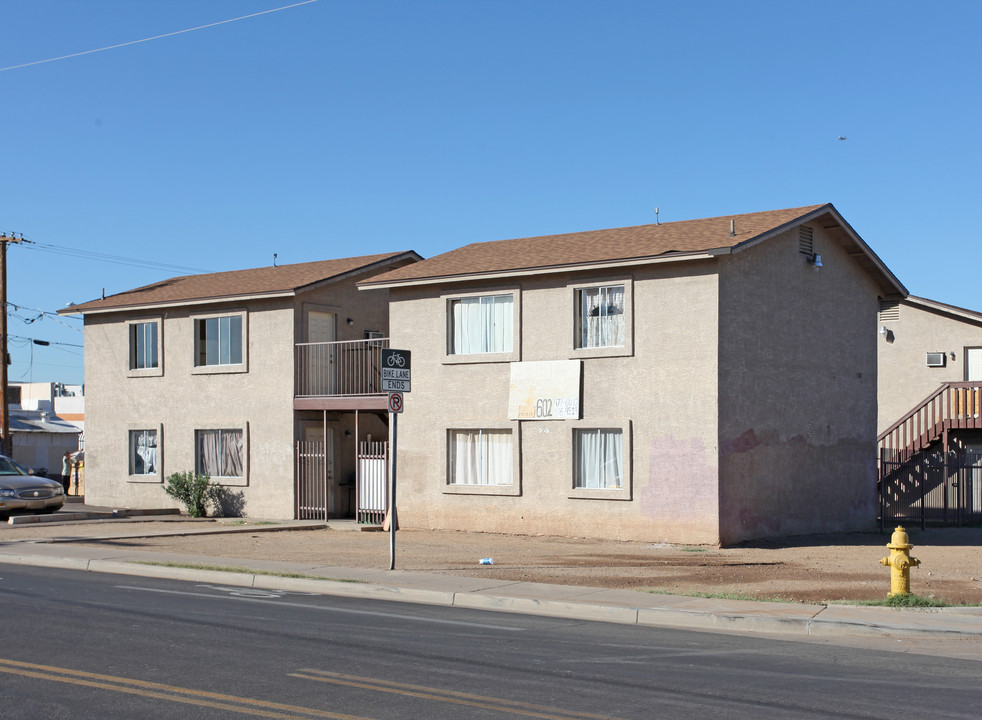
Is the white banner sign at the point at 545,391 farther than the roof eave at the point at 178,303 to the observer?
No

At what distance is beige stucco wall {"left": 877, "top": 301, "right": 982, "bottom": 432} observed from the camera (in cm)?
3434

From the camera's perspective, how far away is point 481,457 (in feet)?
76.3

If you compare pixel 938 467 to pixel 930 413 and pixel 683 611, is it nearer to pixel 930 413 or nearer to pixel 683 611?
pixel 930 413

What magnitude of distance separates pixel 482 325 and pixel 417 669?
1489cm

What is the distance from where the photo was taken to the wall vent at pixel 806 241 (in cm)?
2306

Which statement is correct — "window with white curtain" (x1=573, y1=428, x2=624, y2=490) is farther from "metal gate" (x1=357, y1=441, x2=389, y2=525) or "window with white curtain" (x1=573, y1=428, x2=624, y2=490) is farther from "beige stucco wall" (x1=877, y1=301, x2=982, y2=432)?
"beige stucco wall" (x1=877, y1=301, x2=982, y2=432)

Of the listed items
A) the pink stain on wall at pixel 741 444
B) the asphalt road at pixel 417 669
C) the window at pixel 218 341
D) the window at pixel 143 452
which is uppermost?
the window at pixel 218 341

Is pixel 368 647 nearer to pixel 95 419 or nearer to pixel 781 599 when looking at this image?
pixel 781 599

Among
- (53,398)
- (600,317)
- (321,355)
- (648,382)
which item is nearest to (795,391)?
(648,382)

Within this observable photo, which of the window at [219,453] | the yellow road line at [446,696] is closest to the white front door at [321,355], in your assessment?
the window at [219,453]

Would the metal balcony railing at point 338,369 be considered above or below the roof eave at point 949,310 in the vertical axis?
below

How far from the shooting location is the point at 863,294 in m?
25.7

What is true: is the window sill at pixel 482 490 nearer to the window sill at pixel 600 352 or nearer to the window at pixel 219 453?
the window sill at pixel 600 352

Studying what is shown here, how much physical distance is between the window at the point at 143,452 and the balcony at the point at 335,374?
5667mm
